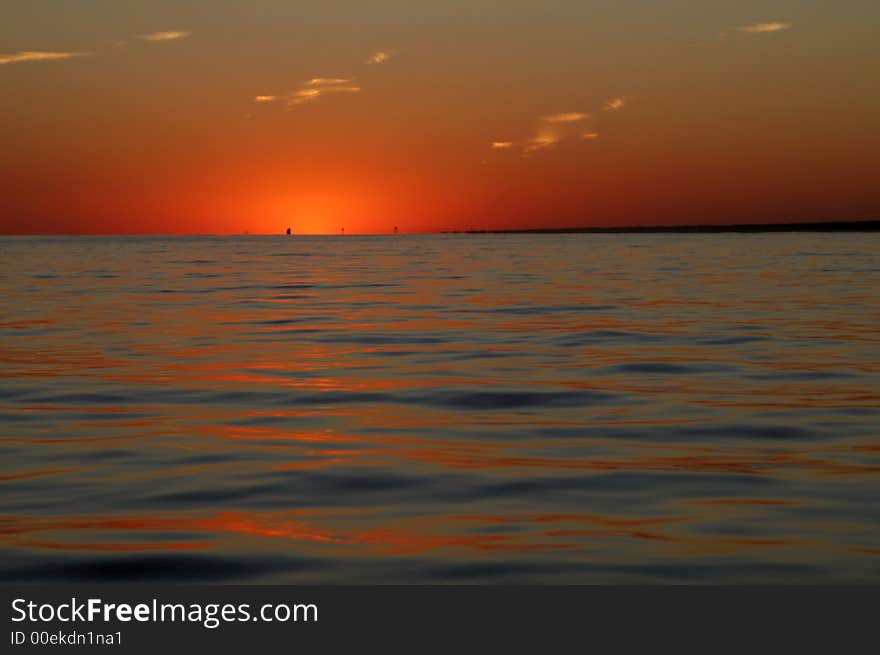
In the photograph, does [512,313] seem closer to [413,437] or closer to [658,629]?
[413,437]

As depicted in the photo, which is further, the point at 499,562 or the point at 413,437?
the point at 413,437

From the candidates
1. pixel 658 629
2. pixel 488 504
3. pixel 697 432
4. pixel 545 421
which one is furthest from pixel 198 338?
pixel 658 629

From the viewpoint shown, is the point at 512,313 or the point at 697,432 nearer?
the point at 697,432

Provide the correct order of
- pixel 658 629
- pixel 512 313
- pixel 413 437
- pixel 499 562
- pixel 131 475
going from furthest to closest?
pixel 512 313
pixel 413 437
pixel 131 475
pixel 499 562
pixel 658 629

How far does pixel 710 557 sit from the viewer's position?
28.3ft

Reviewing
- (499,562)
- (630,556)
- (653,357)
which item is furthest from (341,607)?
(653,357)

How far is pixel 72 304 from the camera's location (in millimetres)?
36094

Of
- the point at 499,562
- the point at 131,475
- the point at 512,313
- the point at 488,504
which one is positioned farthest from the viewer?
the point at 512,313

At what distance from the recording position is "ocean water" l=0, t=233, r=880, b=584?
28.7ft

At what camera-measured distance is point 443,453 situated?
41.0 ft

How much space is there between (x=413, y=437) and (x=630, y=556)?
16.4 feet

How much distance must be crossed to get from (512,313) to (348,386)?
14.0m

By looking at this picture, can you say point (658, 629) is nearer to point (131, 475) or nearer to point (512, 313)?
point (131, 475)

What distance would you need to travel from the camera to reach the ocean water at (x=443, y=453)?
8734 mm
